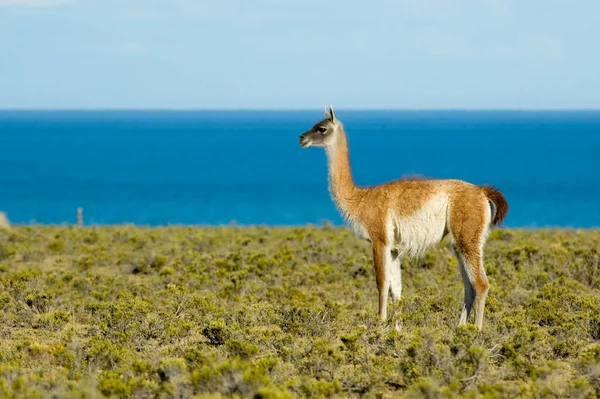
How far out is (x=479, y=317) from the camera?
9008 millimetres

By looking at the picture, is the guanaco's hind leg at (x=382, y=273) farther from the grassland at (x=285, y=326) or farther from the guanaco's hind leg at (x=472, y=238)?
the guanaco's hind leg at (x=472, y=238)

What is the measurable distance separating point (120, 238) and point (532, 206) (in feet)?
151

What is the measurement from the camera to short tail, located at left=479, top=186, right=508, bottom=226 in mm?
9305

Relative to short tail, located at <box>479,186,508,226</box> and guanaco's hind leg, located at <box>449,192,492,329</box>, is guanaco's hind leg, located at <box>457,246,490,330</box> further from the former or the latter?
short tail, located at <box>479,186,508,226</box>

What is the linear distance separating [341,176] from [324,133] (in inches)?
22.2

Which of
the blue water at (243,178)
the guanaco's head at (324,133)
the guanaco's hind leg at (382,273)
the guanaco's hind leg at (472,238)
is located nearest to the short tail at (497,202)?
the guanaco's hind leg at (472,238)

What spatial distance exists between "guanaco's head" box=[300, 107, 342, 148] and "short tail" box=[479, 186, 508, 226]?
6.15 ft

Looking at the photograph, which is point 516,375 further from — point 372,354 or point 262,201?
point 262,201

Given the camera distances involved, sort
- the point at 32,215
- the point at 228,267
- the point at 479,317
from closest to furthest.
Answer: the point at 479,317 < the point at 228,267 < the point at 32,215

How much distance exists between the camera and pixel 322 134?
404 inches

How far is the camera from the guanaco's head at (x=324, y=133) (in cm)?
1022

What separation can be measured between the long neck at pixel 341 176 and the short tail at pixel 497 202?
59.0 inches

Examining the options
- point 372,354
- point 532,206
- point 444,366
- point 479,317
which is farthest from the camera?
point 532,206

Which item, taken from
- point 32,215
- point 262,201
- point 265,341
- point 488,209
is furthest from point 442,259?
point 262,201
